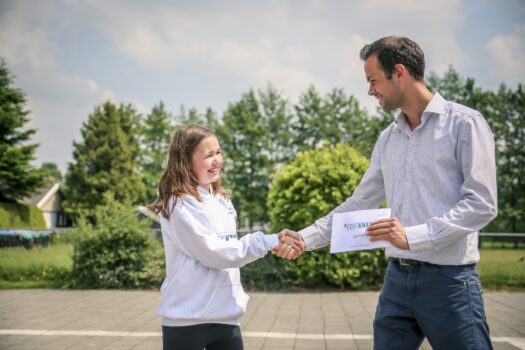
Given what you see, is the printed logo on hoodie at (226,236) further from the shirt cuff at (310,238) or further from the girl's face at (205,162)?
the shirt cuff at (310,238)

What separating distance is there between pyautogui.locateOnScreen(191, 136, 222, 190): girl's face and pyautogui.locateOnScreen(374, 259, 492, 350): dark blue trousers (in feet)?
3.57

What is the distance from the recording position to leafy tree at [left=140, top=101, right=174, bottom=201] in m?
42.0

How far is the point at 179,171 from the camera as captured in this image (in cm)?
279

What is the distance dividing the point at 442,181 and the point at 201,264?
4.06 ft

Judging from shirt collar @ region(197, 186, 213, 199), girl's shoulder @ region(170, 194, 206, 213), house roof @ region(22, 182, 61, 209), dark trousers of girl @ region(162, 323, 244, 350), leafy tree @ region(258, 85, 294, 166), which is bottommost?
dark trousers of girl @ region(162, 323, 244, 350)

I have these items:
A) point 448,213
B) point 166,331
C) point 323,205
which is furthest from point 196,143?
point 323,205

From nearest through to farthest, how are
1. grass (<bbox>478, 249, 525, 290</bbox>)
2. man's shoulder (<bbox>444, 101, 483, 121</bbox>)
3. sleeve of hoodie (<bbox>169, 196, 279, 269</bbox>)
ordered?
man's shoulder (<bbox>444, 101, 483, 121</bbox>)
sleeve of hoodie (<bbox>169, 196, 279, 269</bbox>)
grass (<bbox>478, 249, 525, 290</bbox>)

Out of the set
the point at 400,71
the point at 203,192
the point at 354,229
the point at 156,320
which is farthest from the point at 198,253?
the point at 156,320

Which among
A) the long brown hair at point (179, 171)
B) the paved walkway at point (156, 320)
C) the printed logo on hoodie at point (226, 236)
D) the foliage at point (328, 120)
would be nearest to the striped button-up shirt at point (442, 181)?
the printed logo on hoodie at point (226, 236)

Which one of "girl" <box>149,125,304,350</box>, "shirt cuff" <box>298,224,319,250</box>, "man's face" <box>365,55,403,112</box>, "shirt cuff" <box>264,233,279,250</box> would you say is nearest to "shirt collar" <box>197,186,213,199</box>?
"girl" <box>149,125,304,350</box>

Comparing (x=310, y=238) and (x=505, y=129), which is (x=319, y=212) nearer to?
(x=310, y=238)

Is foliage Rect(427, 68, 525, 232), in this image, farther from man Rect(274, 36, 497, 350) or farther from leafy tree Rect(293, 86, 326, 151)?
man Rect(274, 36, 497, 350)

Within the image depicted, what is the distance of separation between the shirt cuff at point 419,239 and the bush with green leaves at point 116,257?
8622 mm

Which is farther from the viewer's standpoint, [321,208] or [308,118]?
[308,118]
